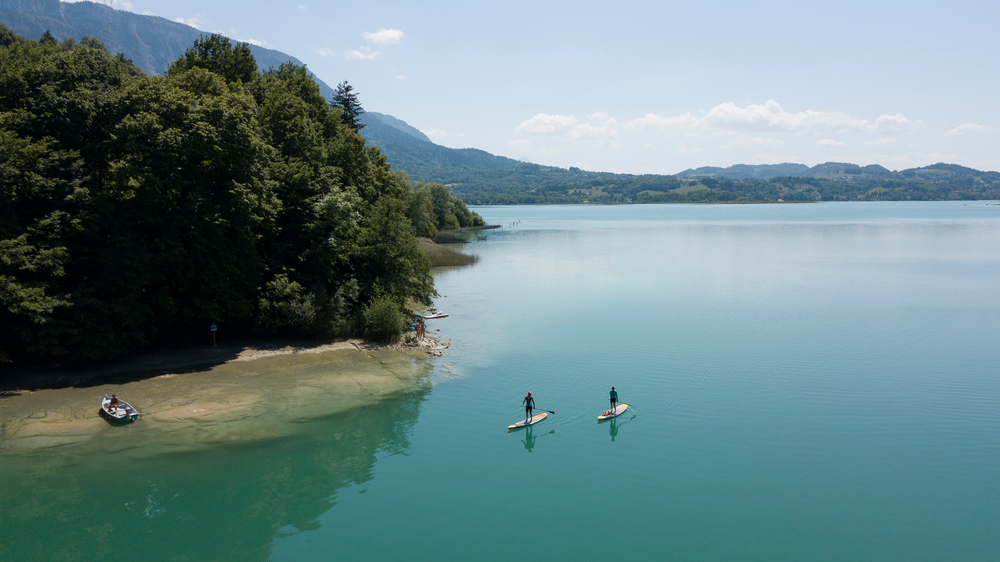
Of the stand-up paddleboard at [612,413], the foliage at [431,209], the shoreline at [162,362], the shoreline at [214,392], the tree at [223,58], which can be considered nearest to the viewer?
the shoreline at [214,392]

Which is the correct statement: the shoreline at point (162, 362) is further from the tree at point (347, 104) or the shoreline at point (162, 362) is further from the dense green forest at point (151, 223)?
the tree at point (347, 104)

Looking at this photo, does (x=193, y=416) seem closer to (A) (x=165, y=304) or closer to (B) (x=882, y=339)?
(A) (x=165, y=304)

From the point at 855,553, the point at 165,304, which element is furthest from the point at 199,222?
the point at 855,553

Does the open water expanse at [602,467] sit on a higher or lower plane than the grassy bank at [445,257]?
lower

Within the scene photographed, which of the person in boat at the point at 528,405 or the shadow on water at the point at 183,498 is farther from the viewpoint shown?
the person in boat at the point at 528,405

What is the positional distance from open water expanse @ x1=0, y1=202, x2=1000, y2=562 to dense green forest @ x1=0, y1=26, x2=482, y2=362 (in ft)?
26.1

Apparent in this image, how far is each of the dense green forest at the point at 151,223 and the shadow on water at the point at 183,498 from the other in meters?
9.39

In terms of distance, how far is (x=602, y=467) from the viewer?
21.6m

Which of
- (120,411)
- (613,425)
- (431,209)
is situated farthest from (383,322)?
(431,209)

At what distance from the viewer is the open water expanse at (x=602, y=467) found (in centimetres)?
1698

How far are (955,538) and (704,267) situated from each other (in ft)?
192

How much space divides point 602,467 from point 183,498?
14.9 meters

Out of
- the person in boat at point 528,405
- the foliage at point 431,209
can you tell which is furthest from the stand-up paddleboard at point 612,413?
the foliage at point 431,209

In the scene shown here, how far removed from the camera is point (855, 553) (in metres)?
16.4
